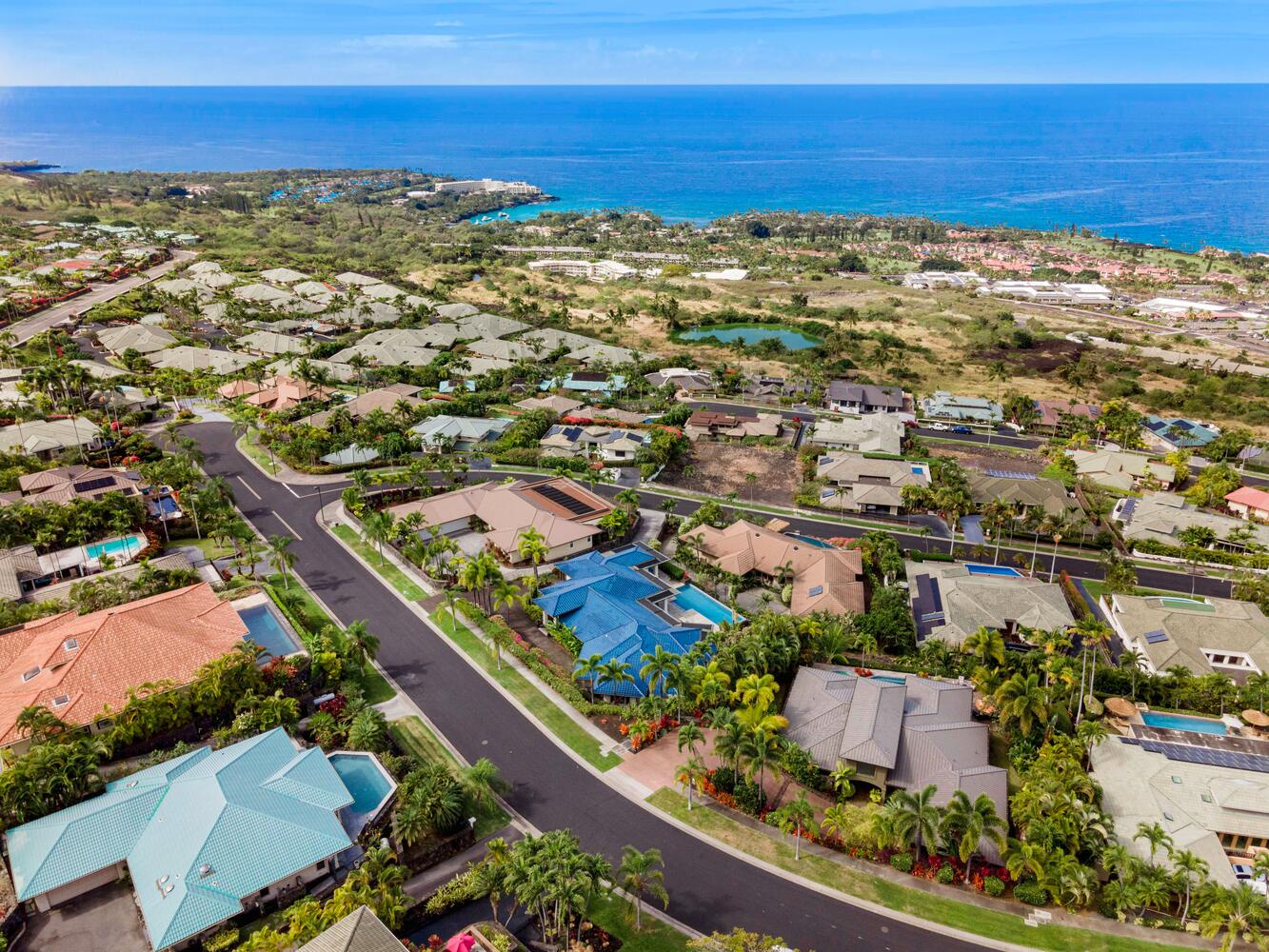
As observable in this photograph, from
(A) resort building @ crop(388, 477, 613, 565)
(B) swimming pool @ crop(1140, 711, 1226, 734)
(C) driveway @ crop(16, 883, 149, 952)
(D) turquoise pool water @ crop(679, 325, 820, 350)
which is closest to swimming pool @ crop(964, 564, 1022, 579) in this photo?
(B) swimming pool @ crop(1140, 711, 1226, 734)

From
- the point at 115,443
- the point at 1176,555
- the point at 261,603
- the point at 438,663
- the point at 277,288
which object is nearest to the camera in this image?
→ the point at 438,663

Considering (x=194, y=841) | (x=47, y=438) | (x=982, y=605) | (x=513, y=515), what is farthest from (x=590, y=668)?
(x=47, y=438)

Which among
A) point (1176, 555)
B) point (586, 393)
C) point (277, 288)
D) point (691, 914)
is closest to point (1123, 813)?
point (691, 914)

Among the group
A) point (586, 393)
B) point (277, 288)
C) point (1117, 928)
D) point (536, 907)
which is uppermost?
point (277, 288)

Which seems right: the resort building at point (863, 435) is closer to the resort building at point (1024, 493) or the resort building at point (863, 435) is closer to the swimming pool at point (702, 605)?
the resort building at point (1024, 493)

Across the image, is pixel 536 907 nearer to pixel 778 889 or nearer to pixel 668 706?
pixel 778 889
